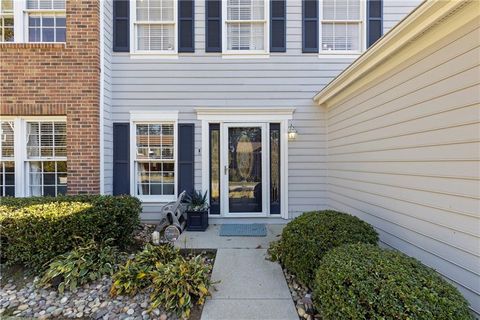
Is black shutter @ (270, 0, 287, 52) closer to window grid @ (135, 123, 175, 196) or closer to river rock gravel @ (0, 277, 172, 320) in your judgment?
window grid @ (135, 123, 175, 196)

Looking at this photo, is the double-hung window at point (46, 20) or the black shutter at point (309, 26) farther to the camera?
the black shutter at point (309, 26)

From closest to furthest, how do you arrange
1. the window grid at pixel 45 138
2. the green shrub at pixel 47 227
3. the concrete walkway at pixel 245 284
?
the concrete walkway at pixel 245 284 < the green shrub at pixel 47 227 < the window grid at pixel 45 138

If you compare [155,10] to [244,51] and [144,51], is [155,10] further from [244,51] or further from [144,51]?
[244,51]

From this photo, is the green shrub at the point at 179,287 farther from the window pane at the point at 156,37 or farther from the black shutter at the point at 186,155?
the window pane at the point at 156,37

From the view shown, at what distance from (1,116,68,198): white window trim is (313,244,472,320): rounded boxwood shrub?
542cm

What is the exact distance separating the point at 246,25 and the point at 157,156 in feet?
11.2

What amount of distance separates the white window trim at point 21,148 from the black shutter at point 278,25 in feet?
14.7

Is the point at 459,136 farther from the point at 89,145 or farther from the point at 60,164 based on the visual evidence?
the point at 60,164

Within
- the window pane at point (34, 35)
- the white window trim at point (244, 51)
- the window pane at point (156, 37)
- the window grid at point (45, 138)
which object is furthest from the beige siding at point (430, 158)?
the window pane at point (34, 35)

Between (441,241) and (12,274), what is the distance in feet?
16.9

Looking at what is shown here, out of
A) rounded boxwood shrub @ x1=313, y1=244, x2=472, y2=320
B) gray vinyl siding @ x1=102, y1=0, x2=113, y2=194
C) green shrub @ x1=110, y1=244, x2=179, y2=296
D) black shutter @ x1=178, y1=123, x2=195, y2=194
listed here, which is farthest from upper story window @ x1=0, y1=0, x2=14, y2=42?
rounded boxwood shrub @ x1=313, y1=244, x2=472, y2=320

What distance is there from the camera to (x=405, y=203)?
3.16 metres

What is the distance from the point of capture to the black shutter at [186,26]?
5.63m

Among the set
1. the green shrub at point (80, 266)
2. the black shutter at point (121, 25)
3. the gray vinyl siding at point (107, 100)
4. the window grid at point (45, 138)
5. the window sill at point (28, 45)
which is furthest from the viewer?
the black shutter at point (121, 25)
